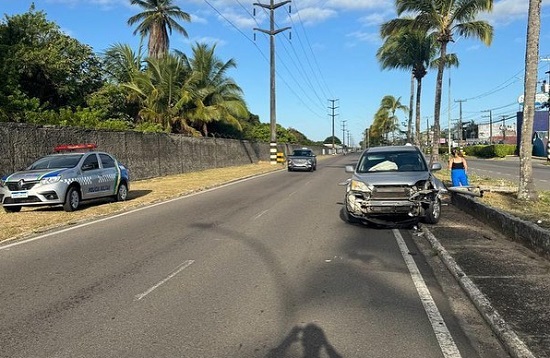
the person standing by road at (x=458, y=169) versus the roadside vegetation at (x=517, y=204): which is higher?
the person standing by road at (x=458, y=169)

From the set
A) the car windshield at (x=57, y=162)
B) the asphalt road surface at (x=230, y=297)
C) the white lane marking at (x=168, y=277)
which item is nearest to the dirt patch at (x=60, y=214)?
the asphalt road surface at (x=230, y=297)

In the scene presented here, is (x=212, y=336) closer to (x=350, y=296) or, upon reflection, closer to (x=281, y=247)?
(x=350, y=296)

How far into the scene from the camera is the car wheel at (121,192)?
53.2ft

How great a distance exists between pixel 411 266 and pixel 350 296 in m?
1.82

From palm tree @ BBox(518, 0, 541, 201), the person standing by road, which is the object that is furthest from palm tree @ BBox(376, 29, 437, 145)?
palm tree @ BBox(518, 0, 541, 201)

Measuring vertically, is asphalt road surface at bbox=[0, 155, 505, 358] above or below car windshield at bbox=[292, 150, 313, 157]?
below

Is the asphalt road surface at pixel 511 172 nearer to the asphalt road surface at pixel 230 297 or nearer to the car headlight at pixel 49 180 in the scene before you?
the asphalt road surface at pixel 230 297

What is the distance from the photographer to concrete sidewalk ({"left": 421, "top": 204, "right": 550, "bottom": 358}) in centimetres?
462

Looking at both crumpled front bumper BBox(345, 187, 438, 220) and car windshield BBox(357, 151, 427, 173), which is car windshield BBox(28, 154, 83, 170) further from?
crumpled front bumper BBox(345, 187, 438, 220)

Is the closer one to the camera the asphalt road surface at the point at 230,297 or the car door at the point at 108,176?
the asphalt road surface at the point at 230,297

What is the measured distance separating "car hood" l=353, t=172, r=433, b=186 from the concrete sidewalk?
100 centimetres

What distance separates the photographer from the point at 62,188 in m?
13.4

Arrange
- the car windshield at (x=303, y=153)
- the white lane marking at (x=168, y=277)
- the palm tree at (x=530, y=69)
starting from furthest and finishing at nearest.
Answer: the car windshield at (x=303, y=153) → the palm tree at (x=530, y=69) → the white lane marking at (x=168, y=277)

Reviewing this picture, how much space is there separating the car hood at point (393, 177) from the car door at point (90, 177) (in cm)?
760
